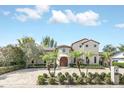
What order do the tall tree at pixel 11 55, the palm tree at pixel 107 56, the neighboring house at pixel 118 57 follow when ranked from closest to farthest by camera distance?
1. the palm tree at pixel 107 56
2. the tall tree at pixel 11 55
3. the neighboring house at pixel 118 57

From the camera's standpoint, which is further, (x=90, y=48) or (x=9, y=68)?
(x=90, y=48)

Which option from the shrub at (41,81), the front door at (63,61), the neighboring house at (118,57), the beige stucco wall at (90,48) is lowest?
the shrub at (41,81)

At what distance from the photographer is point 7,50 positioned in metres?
24.9

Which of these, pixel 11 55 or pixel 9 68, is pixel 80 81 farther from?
pixel 11 55

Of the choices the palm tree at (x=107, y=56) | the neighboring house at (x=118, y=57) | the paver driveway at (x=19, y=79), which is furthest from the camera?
the neighboring house at (x=118, y=57)

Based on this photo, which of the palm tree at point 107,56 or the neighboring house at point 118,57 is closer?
the palm tree at point 107,56

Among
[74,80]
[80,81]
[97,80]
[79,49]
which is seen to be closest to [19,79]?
[74,80]

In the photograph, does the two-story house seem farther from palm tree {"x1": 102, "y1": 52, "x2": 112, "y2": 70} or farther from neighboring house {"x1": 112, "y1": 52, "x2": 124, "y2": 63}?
palm tree {"x1": 102, "y1": 52, "x2": 112, "y2": 70}

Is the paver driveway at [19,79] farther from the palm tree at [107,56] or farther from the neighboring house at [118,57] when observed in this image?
the neighboring house at [118,57]

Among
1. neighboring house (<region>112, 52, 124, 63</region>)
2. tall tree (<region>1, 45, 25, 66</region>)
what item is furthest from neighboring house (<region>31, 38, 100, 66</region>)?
tall tree (<region>1, 45, 25, 66</region>)

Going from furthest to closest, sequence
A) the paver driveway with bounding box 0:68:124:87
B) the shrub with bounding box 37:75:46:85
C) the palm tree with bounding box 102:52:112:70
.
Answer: the palm tree with bounding box 102:52:112:70, the paver driveway with bounding box 0:68:124:87, the shrub with bounding box 37:75:46:85

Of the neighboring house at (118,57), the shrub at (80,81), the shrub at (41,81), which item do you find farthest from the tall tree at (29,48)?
the shrub at (80,81)

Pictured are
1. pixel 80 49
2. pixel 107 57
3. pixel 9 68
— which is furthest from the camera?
pixel 80 49
